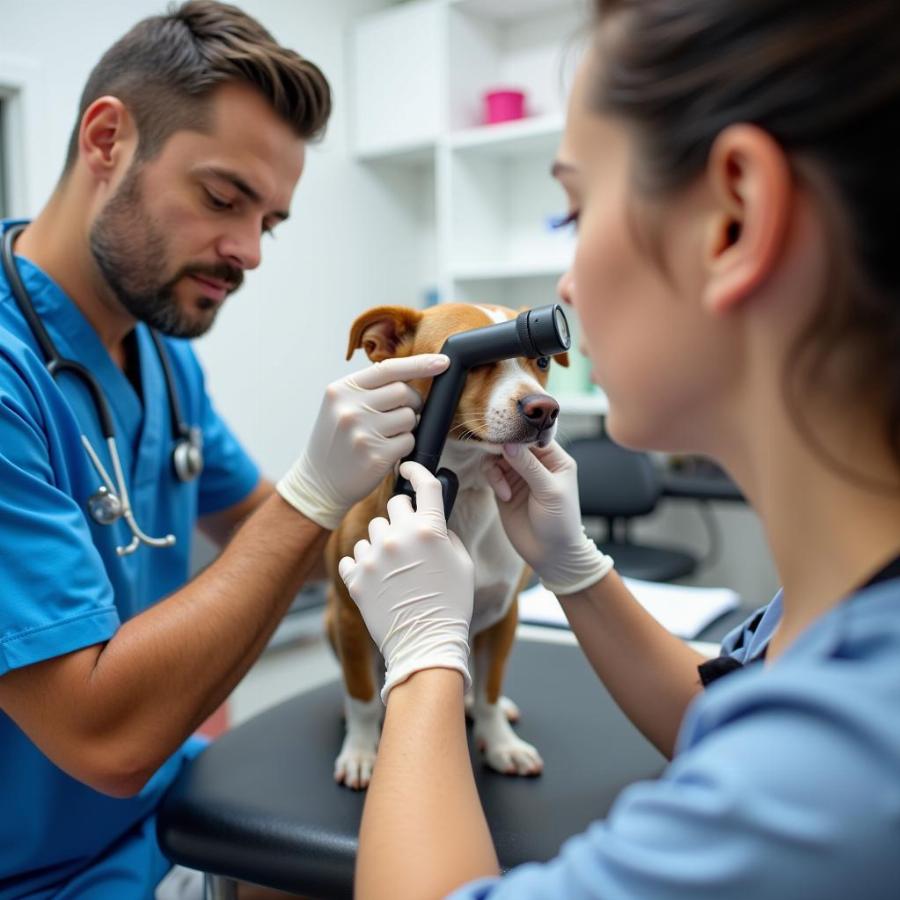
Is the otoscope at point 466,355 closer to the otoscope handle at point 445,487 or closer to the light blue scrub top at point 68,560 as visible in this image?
the otoscope handle at point 445,487

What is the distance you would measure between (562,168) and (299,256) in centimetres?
238

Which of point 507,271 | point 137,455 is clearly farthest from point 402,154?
point 137,455

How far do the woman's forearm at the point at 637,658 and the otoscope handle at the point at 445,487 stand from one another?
174 mm

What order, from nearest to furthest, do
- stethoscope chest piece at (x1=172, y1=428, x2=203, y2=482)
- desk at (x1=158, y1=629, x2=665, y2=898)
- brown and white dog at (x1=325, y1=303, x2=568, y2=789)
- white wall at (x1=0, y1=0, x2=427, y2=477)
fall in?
desk at (x1=158, y1=629, x2=665, y2=898), brown and white dog at (x1=325, y1=303, x2=568, y2=789), stethoscope chest piece at (x1=172, y1=428, x2=203, y2=482), white wall at (x1=0, y1=0, x2=427, y2=477)

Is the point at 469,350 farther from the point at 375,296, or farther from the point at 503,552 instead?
the point at 375,296

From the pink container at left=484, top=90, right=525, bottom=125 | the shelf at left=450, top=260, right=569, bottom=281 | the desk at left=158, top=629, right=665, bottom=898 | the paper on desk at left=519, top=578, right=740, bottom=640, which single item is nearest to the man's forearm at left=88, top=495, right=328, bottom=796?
the desk at left=158, top=629, right=665, bottom=898

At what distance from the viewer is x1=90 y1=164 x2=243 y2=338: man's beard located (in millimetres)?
1119

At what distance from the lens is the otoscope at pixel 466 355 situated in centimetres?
80

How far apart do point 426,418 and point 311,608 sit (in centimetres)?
A: 199

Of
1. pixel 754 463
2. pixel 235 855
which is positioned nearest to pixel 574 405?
pixel 235 855

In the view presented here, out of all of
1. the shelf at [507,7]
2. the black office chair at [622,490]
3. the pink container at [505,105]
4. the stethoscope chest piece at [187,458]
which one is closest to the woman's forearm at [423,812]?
the stethoscope chest piece at [187,458]

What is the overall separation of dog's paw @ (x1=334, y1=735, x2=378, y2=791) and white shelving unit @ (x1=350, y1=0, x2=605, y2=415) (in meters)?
1.76

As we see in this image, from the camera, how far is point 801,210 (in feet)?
1.37

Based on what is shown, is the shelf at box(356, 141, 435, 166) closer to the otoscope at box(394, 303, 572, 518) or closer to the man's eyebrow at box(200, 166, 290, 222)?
the man's eyebrow at box(200, 166, 290, 222)
